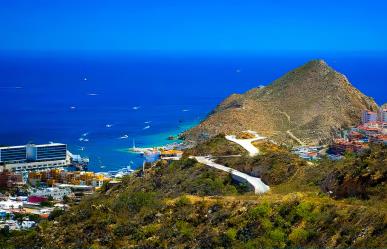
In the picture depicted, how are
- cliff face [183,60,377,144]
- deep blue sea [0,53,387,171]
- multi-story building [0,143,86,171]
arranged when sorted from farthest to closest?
deep blue sea [0,53,387,171] < cliff face [183,60,377,144] < multi-story building [0,143,86,171]

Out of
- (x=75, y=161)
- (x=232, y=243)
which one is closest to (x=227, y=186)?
(x=232, y=243)

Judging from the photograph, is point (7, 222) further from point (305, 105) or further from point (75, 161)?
point (305, 105)

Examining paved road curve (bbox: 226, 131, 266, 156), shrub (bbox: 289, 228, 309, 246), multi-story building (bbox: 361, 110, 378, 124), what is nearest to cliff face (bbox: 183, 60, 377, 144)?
multi-story building (bbox: 361, 110, 378, 124)

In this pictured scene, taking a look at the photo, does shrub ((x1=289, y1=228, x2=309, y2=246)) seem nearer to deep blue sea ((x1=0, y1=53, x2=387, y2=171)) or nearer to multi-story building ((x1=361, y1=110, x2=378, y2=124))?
deep blue sea ((x1=0, y1=53, x2=387, y2=171))

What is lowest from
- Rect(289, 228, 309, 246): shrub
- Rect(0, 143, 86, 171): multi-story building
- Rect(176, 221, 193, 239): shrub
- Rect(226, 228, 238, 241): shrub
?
Rect(0, 143, 86, 171): multi-story building

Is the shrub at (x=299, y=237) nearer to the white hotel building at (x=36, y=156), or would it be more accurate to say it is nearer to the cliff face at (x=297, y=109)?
the cliff face at (x=297, y=109)

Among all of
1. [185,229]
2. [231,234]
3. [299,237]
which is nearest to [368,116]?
[185,229]

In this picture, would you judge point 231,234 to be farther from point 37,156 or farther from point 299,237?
point 37,156

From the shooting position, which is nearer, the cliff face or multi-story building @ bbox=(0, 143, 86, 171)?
multi-story building @ bbox=(0, 143, 86, 171)
